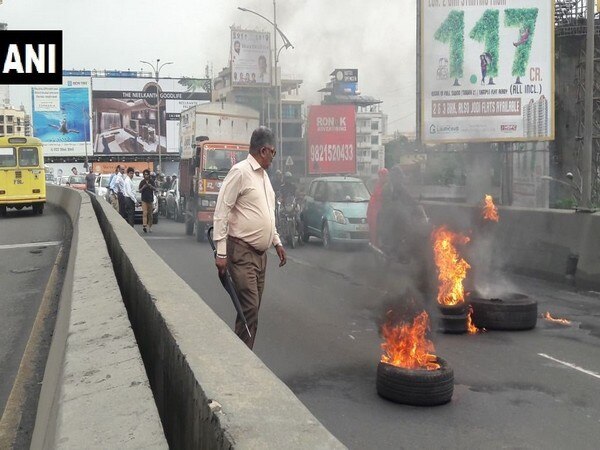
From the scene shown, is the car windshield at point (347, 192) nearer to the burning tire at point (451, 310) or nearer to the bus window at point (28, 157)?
the burning tire at point (451, 310)

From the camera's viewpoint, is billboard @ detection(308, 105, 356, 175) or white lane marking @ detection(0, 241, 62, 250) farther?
billboard @ detection(308, 105, 356, 175)

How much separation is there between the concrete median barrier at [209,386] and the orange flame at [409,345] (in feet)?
7.05

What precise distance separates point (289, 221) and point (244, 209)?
11673mm

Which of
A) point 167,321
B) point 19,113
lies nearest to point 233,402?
point 167,321

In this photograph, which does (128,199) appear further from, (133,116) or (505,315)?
(133,116)

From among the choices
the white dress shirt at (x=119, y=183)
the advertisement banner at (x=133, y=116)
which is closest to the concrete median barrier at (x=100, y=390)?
the white dress shirt at (x=119, y=183)

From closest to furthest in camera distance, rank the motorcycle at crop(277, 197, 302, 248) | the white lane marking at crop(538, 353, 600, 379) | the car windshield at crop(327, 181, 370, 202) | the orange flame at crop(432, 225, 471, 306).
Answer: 1. the white lane marking at crop(538, 353, 600, 379)
2. the orange flame at crop(432, 225, 471, 306)
3. the motorcycle at crop(277, 197, 302, 248)
4. the car windshield at crop(327, 181, 370, 202)

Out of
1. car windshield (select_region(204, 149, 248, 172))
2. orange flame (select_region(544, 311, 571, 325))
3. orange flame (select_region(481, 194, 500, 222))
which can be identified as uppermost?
car windshield (select_region(204, 149, 248, 172))

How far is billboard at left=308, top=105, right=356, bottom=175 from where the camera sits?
6975cm

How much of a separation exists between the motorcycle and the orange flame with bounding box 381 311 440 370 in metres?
10.9

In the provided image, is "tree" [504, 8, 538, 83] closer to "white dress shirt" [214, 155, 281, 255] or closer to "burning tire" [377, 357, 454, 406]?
"white dress shirt" [214, 155, 281, 255]

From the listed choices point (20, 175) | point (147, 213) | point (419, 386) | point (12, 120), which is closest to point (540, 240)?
point (419, 386)

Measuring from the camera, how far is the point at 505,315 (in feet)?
25.6

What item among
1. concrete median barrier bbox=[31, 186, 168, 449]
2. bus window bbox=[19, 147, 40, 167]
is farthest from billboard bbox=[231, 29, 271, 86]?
concrete median barrier bbox=[31, 186, 168, 449]
